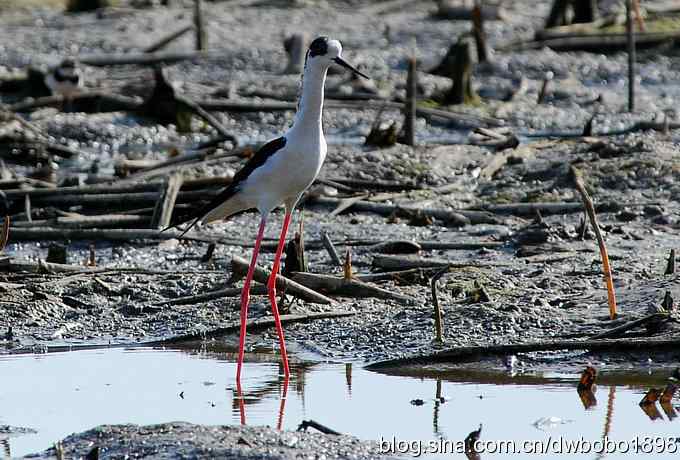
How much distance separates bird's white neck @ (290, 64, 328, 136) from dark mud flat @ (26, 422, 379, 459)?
2038 mm

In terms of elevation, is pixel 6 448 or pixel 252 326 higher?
pixel 6 448

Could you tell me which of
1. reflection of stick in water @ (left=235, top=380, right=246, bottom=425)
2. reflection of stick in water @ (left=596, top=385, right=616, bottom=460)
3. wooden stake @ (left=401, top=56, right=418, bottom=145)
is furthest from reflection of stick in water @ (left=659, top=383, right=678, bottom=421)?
wooden stake @ (left=401, top=56, right=418, bottom=145)

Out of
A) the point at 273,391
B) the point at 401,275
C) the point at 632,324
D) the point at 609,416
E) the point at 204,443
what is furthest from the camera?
the point at 401,275

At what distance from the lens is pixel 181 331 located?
8180 millimetres

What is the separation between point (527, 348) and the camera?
7.07 meters

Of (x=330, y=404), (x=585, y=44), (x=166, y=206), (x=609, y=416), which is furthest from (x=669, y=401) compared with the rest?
(x=585, y=44)

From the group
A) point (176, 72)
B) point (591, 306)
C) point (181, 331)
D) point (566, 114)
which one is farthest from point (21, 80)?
point (591, 306)

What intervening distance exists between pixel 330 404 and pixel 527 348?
1.14 meters

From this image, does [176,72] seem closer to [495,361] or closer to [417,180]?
[417,180]

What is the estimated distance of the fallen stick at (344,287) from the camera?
8398mm

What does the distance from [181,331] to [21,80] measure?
34.6 ft

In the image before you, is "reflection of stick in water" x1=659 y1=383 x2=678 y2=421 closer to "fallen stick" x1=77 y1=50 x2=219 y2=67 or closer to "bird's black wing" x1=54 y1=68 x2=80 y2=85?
"bird's black wing" x1=54 y1=68 x2=80 y2=85

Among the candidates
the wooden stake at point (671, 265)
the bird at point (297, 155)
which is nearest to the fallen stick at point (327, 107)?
the wooden stake at point (671, 265)

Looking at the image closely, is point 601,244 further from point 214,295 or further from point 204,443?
point 204,443
